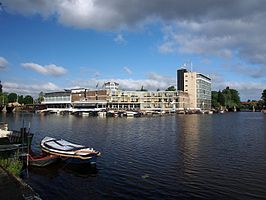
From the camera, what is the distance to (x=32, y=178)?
26391mm

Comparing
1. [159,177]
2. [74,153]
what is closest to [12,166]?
[74,153]

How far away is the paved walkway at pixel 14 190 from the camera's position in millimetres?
16031

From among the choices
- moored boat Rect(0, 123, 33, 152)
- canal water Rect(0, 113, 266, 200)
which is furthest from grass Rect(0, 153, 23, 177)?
moored boat Rect(0, 123, 33, 152)

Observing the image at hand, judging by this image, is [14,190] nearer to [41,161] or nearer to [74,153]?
[74,153]

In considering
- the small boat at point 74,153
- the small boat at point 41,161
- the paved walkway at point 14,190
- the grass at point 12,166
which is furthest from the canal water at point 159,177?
the paved walkway at point 14,190

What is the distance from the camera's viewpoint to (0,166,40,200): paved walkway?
16.0m

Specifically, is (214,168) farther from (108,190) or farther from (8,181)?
(8,181)

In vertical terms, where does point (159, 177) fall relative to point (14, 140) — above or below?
below

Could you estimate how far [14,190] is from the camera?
17.3m

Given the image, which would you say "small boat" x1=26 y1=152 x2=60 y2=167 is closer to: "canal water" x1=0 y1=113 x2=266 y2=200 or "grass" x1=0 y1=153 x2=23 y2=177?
"canal water" x1=0 y1=113 x2=266 y2=200

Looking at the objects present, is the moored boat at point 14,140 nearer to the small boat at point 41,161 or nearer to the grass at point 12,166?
the small boat at point 41,161

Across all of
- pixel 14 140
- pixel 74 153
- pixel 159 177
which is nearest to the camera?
pixel 159 177

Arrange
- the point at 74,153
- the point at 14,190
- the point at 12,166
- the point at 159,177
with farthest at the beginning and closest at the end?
the point at 74,153
the point at 159,177
the point at 12,166
the point at 14,190

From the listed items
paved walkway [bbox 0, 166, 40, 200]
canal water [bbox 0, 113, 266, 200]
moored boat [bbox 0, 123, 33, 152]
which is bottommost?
canal water [bbox 0, 113, 266, 200]
